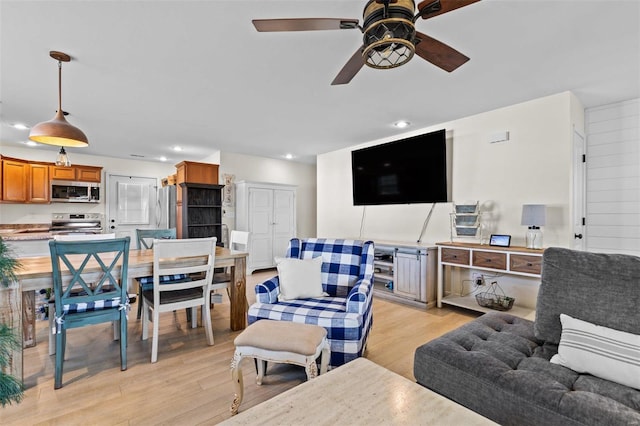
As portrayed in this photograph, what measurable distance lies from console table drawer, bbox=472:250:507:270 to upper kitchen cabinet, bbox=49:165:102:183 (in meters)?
6.83

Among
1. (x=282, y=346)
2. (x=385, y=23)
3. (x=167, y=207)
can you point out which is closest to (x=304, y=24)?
(x=385, y=23)

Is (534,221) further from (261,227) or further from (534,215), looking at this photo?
(261,227)

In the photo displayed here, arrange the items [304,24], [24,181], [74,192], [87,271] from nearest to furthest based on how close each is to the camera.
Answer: [304,24] → [87,271] → [24,181] → [74,192]

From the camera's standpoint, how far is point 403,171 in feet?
14.3

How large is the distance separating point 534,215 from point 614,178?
3.84ft

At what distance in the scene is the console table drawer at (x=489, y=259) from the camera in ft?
10.2

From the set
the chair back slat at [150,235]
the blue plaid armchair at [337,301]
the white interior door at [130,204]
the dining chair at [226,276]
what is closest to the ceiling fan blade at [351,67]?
the blue plaid armchair at [337,301]

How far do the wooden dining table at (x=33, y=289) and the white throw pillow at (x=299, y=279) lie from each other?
647mm

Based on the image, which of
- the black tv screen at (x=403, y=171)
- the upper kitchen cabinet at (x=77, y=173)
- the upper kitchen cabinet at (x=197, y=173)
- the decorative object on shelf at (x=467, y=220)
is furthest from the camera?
the upper kitchen cabinet at (x=77, y=173)

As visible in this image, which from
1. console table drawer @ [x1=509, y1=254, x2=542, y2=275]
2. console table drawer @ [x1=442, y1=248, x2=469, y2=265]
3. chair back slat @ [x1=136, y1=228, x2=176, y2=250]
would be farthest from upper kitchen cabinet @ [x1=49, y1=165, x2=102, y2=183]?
console table drawer @ [x1=509, y1=254, x2=542, y2=275]

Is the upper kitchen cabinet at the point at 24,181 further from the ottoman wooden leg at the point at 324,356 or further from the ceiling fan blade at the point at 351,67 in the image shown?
the ottoman wooden leg at the point at 324,356

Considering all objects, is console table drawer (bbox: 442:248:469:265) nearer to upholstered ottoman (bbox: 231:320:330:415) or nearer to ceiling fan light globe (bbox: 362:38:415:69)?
upholstered ottoman (bbox: 231:320:330:415)

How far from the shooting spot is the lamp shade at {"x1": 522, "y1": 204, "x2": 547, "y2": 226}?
2955 millimetres

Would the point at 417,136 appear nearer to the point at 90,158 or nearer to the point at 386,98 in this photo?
the point at 386,98
